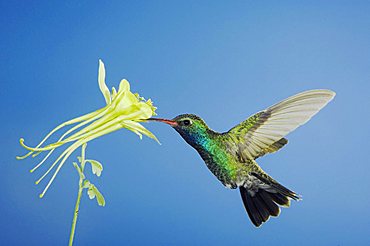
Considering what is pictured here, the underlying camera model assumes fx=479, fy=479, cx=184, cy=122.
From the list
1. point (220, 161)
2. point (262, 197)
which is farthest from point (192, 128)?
point (262, 197)

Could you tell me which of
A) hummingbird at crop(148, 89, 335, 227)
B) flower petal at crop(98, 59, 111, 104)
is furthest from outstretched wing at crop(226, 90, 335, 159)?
flower petal at crop(98, 59, 111, 104)

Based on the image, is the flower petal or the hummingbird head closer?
the flower petal

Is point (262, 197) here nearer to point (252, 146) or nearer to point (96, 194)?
point (252, 146)

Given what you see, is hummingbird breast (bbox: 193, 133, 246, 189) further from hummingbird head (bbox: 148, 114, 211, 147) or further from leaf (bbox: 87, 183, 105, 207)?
leaf (bbox: 87, 183, 105, 207)

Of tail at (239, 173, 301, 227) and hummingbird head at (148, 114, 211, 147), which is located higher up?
hummingbird head at (148, 114, 211, 147)

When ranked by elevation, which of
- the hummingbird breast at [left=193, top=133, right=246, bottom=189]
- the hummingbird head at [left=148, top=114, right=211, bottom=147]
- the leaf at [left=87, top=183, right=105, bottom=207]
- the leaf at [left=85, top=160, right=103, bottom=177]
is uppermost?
the hummingbird head at [left=148, top=114, right=211, bottom=147]

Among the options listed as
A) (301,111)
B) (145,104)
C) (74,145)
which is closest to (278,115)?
(301,111)

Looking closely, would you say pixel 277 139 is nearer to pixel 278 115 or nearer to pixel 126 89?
pixel 278 115
